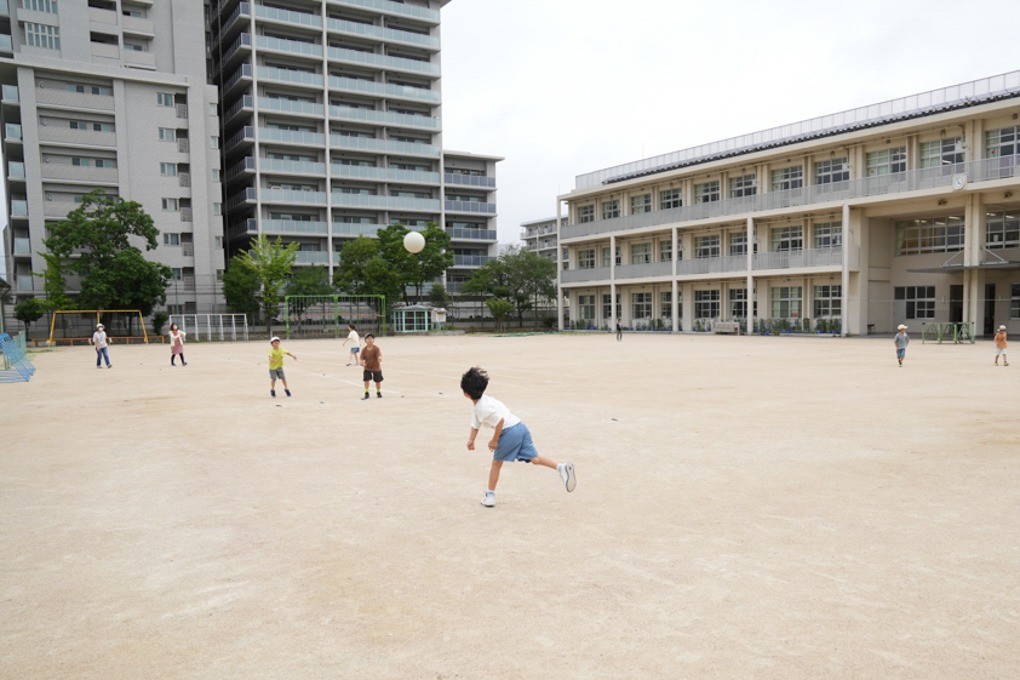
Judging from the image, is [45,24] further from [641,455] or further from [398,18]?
[641,455]

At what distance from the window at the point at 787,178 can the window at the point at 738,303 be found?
7.28m

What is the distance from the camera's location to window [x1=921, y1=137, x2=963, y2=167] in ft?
123

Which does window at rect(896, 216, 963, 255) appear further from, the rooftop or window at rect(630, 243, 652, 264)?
window at rect(630, 243, 652, 264)

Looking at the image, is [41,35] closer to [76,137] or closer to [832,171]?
[76,137]

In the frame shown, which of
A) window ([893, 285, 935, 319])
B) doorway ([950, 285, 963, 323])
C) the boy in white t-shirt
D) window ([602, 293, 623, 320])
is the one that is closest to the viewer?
the boy in white t-shirt

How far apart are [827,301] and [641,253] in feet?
54.1

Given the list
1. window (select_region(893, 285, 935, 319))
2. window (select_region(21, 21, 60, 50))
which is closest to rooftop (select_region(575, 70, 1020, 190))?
window (select_region(893, 285, 935, 319))

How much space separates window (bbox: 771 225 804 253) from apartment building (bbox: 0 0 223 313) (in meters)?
42.6

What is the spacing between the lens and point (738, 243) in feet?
162

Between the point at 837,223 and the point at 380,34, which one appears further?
the point at 380,34

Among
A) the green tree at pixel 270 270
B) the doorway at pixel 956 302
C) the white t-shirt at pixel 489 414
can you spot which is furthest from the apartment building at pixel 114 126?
the white t-shirt at pixel 489 414

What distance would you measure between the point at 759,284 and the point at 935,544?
45090mm

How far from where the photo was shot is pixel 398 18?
67.9 meters

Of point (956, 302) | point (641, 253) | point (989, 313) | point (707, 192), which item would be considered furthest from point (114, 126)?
point (989, 313)
